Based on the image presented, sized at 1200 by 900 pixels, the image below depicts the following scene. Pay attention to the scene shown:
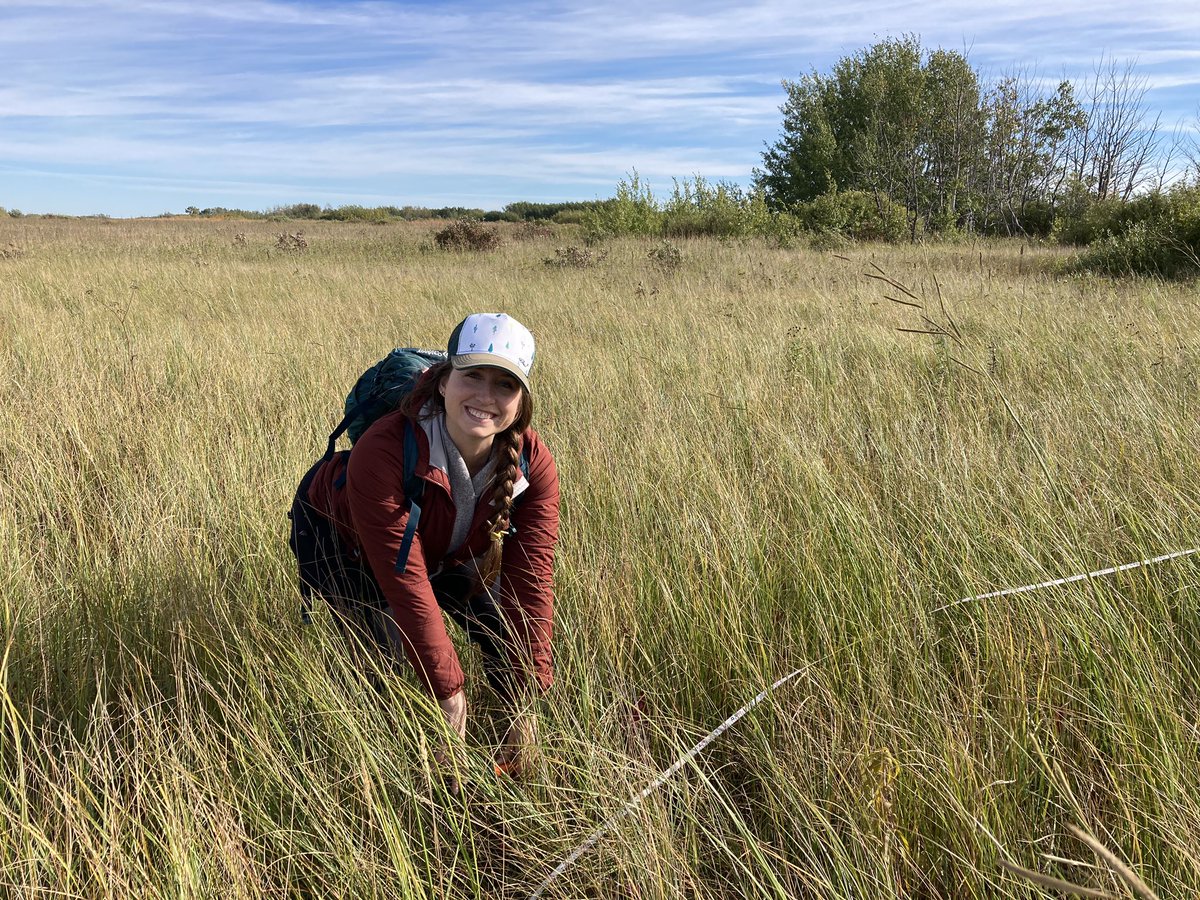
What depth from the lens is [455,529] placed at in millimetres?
2039

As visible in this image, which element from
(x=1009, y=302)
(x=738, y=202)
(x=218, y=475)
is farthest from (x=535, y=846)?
(x=738, y=202)

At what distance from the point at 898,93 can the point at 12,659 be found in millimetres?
35921

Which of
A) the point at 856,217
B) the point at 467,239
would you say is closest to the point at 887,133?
the point at 856,217

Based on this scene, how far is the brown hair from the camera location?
6.33ft

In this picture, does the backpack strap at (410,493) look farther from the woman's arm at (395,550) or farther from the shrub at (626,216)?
the shrub at (626,216)

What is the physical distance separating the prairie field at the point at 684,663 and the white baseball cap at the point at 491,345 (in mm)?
754

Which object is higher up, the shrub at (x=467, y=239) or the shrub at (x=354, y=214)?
the shrub at (x=354, y=214)

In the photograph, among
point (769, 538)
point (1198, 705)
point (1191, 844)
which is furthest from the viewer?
point (769, 538)

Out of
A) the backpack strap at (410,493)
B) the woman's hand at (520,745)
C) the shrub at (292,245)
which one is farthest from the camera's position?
the shrub at (292,245)

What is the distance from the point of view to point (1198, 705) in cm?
180

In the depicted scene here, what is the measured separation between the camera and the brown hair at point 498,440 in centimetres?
193

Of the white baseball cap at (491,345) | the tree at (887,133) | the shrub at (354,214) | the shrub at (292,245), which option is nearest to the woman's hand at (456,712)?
the white baseball cap at (491,345)

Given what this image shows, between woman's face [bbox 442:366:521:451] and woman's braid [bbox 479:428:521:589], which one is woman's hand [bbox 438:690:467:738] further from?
woman's face [bbox 442:366:521:451]

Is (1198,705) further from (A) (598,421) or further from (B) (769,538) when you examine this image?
(A) (598,421)
